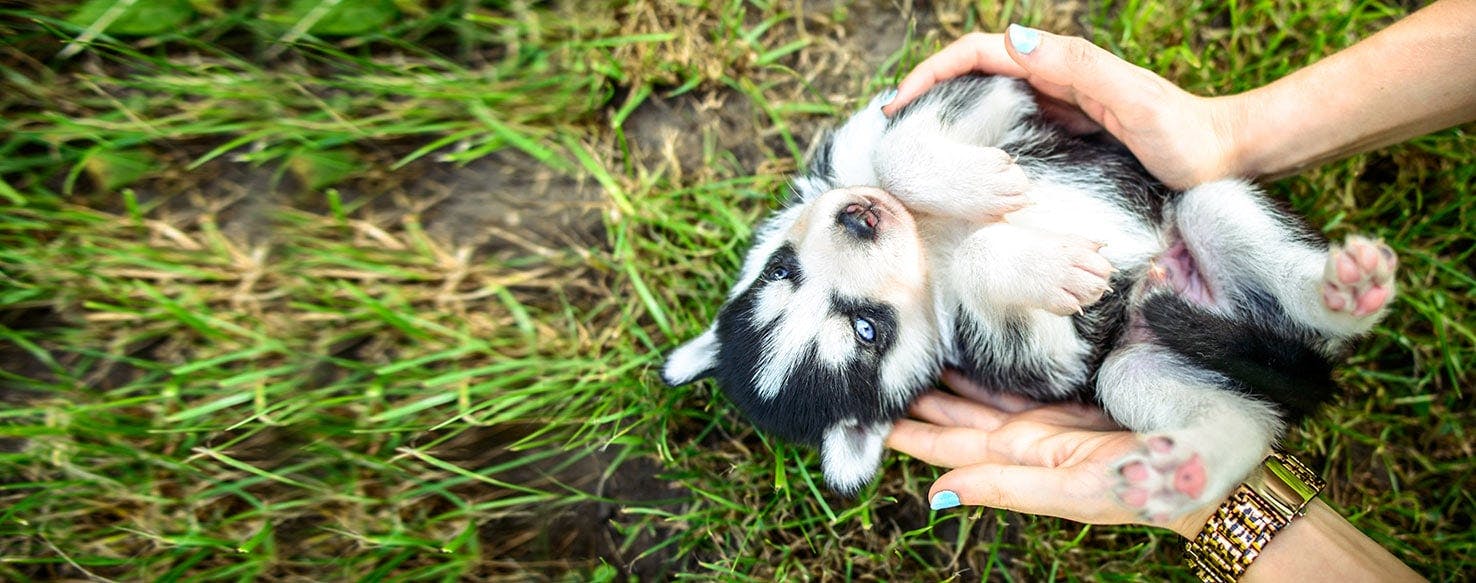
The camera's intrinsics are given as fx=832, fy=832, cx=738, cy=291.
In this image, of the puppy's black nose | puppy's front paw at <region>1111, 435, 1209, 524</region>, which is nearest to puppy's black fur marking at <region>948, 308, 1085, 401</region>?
the puppy's black nose

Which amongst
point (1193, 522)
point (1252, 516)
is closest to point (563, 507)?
point (1193, 522)

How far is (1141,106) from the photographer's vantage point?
262cm

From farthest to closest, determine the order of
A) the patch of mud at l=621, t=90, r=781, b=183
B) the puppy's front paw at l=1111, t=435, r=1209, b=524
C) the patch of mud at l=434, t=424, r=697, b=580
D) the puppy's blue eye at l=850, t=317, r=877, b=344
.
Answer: the patch of mud at l=621, t=90, r=781, b=183
the patch of mud at l=434, t=424, r=697, b=580
the puppy's blue eye at l=850, t=317, r=877, b=344
the puppy's front paw at l=1111, t=435, r=1209, b=524

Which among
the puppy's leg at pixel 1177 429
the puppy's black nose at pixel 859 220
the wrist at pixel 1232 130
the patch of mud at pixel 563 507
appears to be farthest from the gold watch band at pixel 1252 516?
the patch of mud at pixel 563 507

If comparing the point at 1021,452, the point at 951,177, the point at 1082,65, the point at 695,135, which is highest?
the point at 1082,65

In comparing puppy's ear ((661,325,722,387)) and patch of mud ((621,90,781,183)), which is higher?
patch of mud ((621,90,781,183))

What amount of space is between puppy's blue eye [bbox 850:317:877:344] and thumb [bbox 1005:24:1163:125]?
98 cm

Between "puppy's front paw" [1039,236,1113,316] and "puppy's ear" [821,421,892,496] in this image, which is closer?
"puppy's front paw" [1039,236,1113,316]

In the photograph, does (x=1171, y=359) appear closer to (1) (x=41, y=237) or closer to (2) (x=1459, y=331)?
(2) (x=1459, y=331)

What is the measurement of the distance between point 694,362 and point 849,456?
59cm

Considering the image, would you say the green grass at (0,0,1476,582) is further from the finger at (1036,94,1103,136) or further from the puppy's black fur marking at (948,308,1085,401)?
the puppy's black fur marking at (948,308,1085,401)

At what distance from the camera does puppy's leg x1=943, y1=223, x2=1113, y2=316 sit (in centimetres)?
231

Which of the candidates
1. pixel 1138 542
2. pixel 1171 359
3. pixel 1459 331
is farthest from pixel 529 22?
pixel 1459 331

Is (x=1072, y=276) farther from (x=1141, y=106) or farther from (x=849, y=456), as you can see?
(x=849, y=456)
